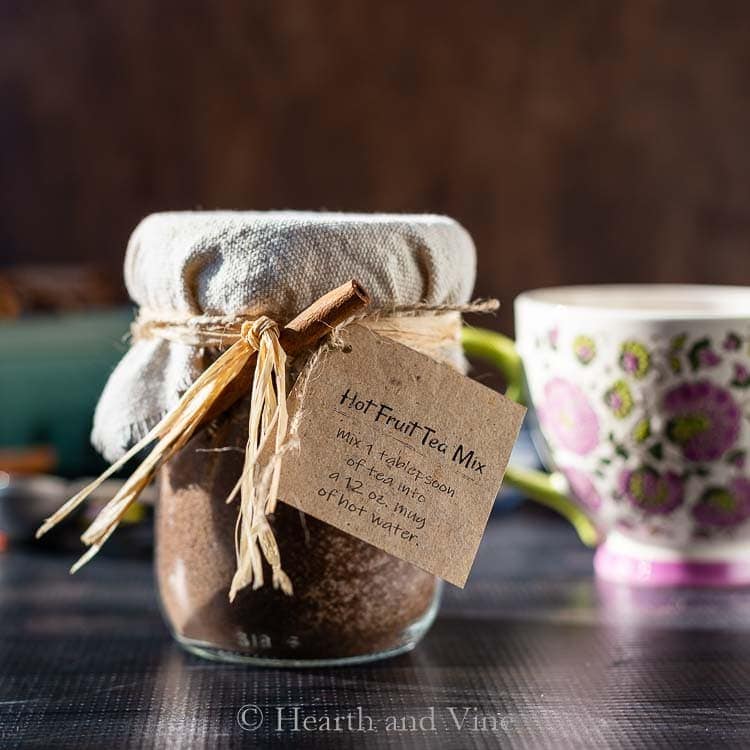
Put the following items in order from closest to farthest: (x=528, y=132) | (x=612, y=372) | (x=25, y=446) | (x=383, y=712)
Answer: (x=383, y=712)
(x=612, y=372)
(x=25, y=446)
(x=528, y=132)

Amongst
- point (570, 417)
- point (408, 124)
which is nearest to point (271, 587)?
point (570, 417)

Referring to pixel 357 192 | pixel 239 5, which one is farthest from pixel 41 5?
pixel 357 192

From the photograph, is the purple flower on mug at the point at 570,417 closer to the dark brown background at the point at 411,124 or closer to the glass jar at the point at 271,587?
the glass jar at the point at 271,587

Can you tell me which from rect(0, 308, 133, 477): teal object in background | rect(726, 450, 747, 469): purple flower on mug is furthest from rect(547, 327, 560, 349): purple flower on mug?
rect(0, 308, 133, 477): teal object in background

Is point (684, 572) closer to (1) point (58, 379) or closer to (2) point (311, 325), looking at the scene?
(2) point (311, 325)

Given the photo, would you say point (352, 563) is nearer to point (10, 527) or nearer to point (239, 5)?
point (10, 527)

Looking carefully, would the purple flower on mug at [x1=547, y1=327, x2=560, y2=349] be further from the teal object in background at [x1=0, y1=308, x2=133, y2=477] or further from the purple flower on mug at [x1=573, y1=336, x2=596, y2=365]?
the teal object in background at [x1=0, y1=308, x2=133, y2=477]

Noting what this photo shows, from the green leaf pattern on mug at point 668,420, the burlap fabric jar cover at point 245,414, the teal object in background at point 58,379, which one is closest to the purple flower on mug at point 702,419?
the green leaf pattern on mug at point 668,420
